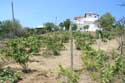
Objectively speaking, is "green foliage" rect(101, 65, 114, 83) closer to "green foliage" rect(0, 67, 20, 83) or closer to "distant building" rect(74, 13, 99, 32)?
"green foliage" rect(0, 67, 20, 83)

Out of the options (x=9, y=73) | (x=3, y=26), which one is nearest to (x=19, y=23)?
(x=3, y=26)

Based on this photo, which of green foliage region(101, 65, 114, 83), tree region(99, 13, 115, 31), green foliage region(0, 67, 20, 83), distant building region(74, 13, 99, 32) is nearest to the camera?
green foliage region(101, 65, 114, 83)

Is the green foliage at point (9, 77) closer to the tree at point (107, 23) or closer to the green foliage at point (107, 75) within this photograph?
the green foliage at point (107, 75)

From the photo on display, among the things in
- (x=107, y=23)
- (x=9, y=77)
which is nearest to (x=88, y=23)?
(x=107, y=23)

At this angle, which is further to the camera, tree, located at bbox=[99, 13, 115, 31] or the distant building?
the distant building

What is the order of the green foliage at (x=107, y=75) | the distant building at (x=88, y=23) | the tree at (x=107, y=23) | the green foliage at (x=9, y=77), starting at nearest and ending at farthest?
the green foliage at (x=107, y=75)
the green foliage at (x=9, y=77)
the tree at (x=107, y=23)
the distant building at (x=88, y=23)

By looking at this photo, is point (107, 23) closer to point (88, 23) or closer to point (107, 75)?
point (107, 75)

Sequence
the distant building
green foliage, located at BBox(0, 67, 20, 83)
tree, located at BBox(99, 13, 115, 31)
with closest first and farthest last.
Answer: green foliage, located at BBox(0, 67, 20, 83), tree, located at BBox(99, 13, 115, 31), the distant building

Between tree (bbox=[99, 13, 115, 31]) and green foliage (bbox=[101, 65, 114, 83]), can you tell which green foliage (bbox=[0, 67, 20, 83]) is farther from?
tree (bbox=[99, 13, 115, 31])

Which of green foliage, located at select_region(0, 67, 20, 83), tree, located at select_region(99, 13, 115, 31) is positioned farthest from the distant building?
green foliage, located at select_region(0, 67, 20, 83)

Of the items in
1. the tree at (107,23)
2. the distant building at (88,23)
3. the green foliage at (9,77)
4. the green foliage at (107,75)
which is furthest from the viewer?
the distant building at (88,23)

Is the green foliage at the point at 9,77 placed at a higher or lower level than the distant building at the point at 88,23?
lower

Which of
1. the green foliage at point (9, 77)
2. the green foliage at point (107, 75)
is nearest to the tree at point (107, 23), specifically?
the green foliage at point (107, 75)

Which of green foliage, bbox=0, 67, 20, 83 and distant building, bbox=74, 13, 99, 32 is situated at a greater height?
distant building, bbox=74, 13, 99, 32
